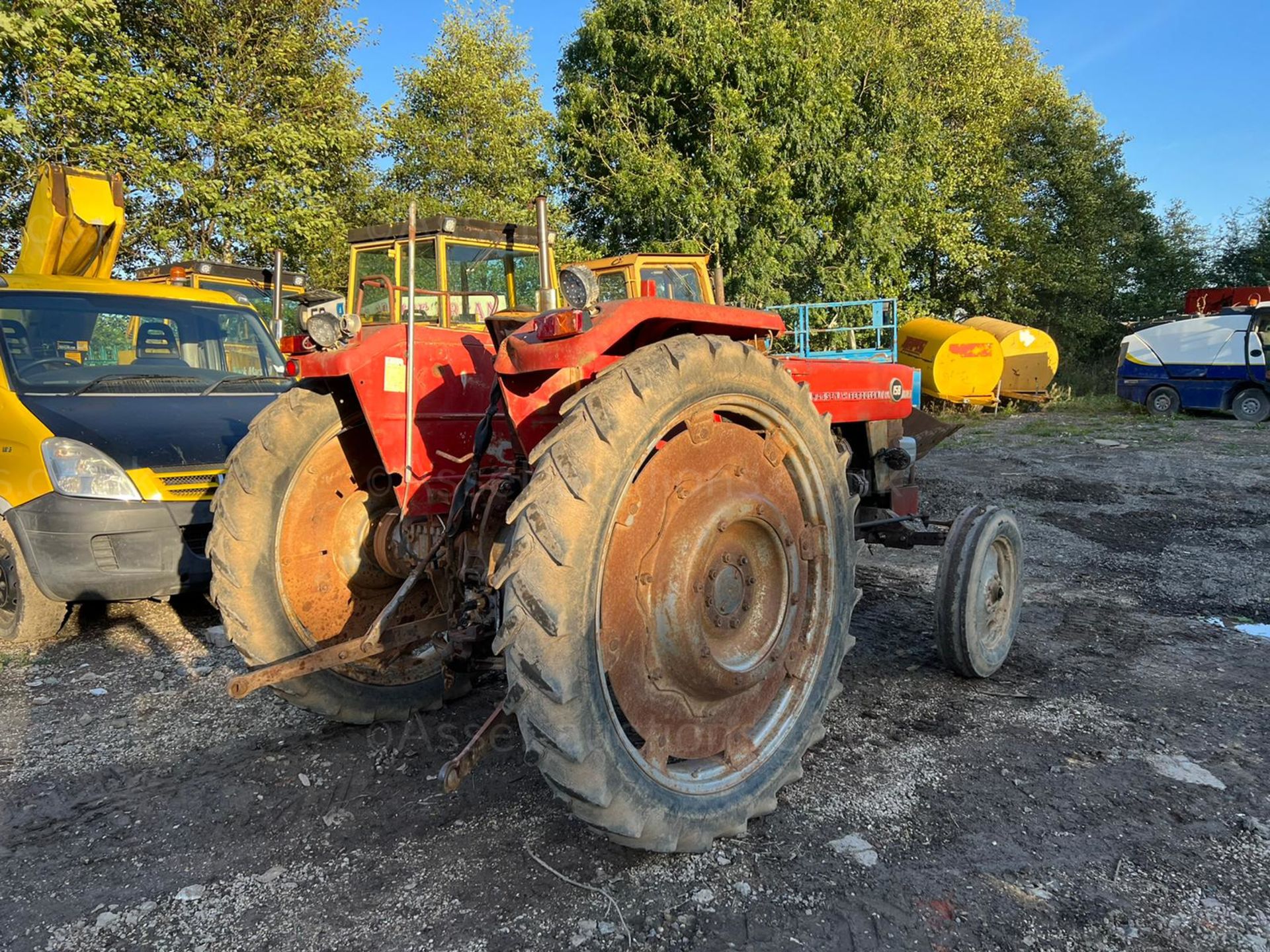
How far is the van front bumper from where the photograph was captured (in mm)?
4332

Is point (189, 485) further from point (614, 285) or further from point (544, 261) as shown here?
point (614, 285)

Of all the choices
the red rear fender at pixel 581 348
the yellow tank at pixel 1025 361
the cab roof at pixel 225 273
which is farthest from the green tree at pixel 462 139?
the red rear fender at pixel 581 348

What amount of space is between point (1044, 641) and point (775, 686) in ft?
8.63

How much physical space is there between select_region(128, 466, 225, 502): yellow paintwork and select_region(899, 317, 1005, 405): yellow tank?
14.3 metres

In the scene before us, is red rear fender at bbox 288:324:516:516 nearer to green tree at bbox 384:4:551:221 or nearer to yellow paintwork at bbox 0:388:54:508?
yellow paintwork at bbox 0:388:54:508

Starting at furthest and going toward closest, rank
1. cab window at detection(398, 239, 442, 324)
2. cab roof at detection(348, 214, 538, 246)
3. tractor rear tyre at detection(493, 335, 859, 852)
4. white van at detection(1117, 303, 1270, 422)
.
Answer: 1. white van at detection(1117, 303, 1270, 422)
2. cab roof at detection(348, 214, 538, 246)
3. cab window at detection(398, 239, 442, 324)
4. tractor rear tyre at detection(493, 335, 859, 852)

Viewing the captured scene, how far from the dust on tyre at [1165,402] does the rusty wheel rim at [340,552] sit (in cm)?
1780

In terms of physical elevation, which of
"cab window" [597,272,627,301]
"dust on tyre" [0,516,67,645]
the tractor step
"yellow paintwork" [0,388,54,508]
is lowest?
"dust on tyre" [0,516,67,645]

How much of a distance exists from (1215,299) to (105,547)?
→ 78.3ft

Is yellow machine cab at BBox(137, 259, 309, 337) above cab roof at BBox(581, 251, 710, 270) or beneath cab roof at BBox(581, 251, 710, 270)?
above

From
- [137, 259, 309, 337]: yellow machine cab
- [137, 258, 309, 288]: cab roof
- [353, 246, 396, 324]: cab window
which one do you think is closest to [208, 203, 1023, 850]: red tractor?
[353, 246, 396, 324]: cab window

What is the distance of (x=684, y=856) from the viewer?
250 cm

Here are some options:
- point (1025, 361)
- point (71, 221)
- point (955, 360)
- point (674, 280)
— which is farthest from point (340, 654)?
point (1025, 361)

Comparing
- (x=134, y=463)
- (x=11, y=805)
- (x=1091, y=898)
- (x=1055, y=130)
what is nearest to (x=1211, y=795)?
(x=1091, y=898)
